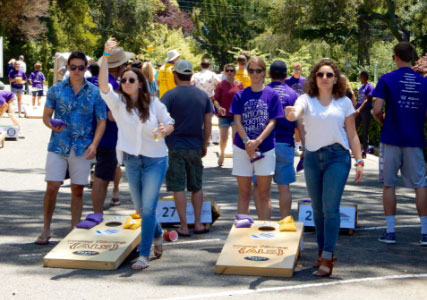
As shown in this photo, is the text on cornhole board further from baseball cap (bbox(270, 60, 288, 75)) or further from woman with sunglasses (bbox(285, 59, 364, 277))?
woman with sunglasses (bbox(285, 59, 364, 277))

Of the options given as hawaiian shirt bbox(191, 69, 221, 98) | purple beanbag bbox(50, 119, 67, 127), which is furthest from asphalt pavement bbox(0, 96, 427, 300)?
hawaiian shirt bbox(191, 69, 221, 98)

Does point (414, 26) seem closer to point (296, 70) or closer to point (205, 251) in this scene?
point (296, 70)

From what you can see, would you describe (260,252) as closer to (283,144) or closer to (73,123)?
(283,144)

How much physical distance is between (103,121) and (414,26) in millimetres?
33314

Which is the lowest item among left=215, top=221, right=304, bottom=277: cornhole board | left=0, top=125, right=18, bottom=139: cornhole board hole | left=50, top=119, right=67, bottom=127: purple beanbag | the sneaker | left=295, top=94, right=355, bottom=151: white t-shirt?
left=0, top=125, right=18, bottom=139: cornhole board hole

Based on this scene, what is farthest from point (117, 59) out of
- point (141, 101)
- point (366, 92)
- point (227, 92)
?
point (366, 92)

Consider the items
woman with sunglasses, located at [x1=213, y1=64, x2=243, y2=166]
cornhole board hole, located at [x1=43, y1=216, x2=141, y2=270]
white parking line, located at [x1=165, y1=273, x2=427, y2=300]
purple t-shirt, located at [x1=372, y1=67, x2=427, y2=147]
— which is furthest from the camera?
woman with sunglasses, located at [x1=213, y1=64, x2=243, y2=166]

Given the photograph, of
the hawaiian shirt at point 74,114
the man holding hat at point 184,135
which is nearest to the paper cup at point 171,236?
the man holding hat at point 184,135

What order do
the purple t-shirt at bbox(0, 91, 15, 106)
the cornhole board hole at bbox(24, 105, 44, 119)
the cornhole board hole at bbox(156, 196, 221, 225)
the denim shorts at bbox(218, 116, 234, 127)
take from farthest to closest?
the cornhole board hole at bbox(24, 105, 44, 119), the purple t-shirt at bbox(0, 91, 15, 106), the denim shorts at bbox(218, 116, 234, 127), the cornhole board hole at bbox(156, 196, 221, 225)

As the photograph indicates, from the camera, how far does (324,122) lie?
264 inches

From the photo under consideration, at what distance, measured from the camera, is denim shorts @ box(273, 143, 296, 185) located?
27.5 ft

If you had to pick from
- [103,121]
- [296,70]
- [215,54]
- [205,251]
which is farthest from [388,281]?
[215,54]

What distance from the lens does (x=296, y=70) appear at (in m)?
14.9

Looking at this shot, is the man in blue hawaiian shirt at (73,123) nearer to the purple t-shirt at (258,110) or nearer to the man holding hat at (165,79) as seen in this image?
the purple t-shirt at (258,110)
